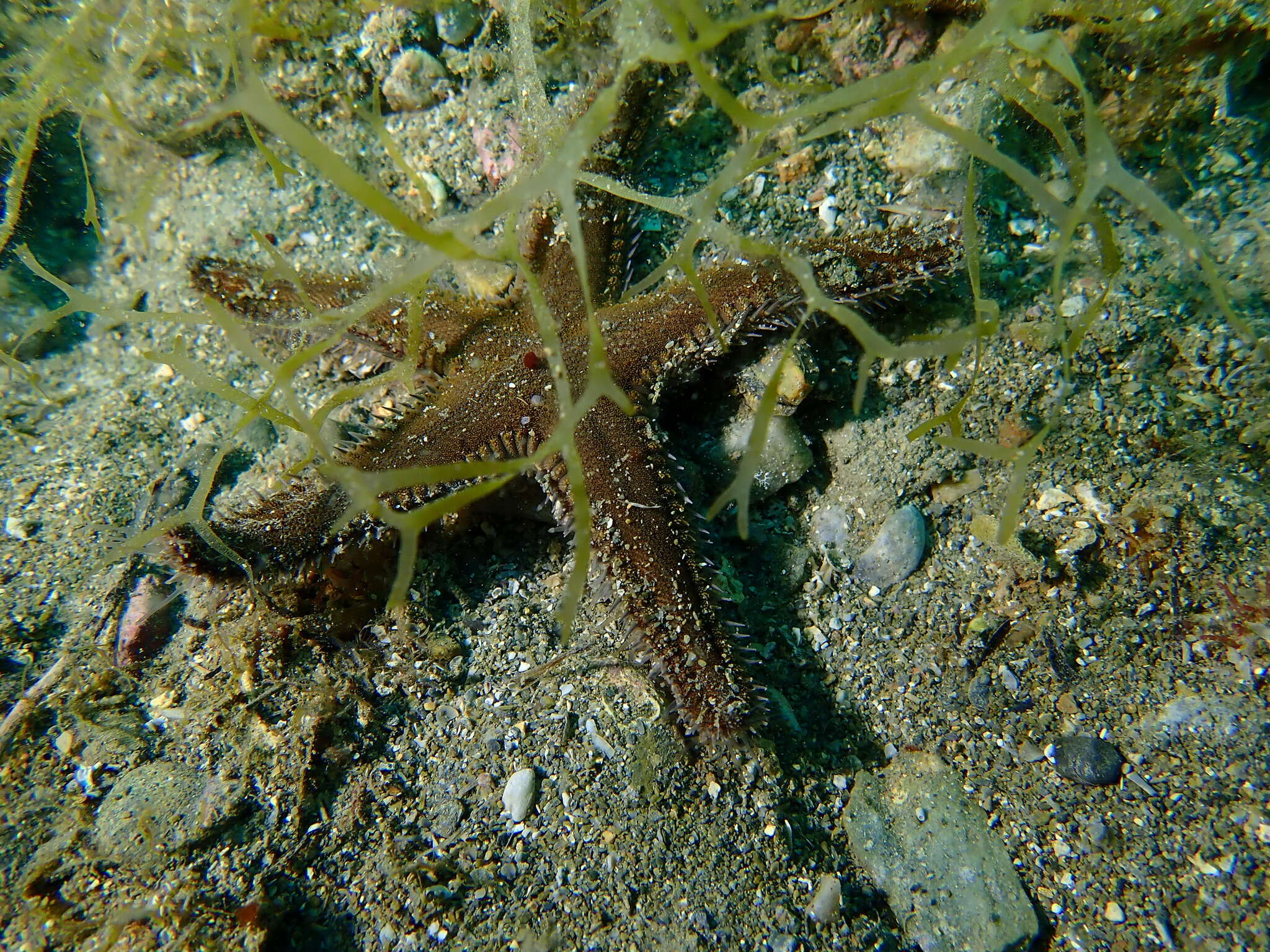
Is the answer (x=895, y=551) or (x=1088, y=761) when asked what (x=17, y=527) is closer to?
(x=895, y=551)

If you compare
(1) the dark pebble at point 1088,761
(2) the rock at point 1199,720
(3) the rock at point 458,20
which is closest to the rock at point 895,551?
(1) the dark pebble at point 1088,761

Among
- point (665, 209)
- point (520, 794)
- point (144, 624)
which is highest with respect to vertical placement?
point (665, 209)

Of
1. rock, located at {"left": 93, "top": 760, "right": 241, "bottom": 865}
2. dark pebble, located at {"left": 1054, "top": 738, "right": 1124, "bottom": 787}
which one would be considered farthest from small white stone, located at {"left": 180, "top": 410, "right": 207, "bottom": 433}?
dark pebble, located at {"left": 1054, "top": 738, "right": 1124, "bottom": 787}

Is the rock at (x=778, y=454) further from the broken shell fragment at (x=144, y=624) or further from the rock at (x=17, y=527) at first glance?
the rock at (x=17, y=527)

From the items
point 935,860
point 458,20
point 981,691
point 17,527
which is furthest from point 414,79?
point 935,860

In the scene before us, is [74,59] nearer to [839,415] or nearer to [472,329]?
[472,329]
